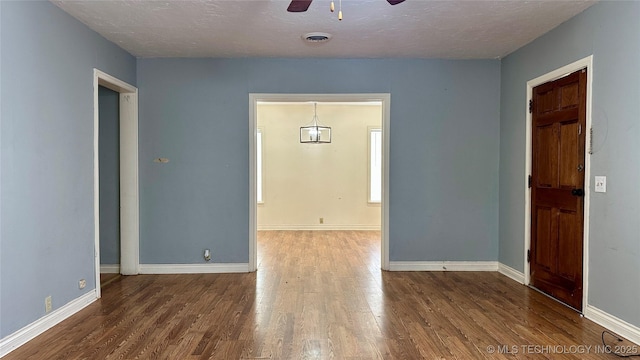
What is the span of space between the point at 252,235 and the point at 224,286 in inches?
30.3

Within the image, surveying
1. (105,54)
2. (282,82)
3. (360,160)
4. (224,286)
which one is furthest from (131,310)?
(360,160)

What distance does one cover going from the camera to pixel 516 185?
422 centimetres

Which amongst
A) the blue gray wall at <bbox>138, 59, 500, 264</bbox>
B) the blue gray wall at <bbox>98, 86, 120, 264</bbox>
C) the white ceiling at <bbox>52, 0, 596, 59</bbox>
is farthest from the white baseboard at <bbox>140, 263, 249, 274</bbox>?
the white ceiling at <bbox>52, 0, 596, 59</bbox>

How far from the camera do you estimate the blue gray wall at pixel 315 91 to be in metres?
4.49

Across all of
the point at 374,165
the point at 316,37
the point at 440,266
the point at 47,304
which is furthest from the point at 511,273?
the point at 47,304

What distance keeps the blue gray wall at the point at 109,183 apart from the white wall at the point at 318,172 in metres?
3.52

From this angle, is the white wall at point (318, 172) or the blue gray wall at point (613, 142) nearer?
the blue gray wall at point (613, 142)

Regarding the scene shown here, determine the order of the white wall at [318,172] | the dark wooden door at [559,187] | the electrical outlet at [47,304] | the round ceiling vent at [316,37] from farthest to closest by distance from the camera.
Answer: the white wall at [318,172] < the round ceiling vent at [316,37] < the dark wooden door at [559,187] < the electrical outlet at [47,304]

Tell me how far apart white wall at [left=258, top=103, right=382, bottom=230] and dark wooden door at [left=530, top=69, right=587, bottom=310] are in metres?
4.15

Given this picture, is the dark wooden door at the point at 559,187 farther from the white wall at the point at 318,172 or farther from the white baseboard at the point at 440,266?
the white wall at the point at 318,172

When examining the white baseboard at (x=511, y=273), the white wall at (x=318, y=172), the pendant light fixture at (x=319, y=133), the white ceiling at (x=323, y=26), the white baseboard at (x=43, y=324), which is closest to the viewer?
the white baseboard at (x=43, y=324)

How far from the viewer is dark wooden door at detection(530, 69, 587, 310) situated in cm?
323

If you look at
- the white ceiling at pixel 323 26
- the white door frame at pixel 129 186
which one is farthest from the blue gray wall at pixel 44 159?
the white door frame at pixel 129 186

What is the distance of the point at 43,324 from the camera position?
112 inches
